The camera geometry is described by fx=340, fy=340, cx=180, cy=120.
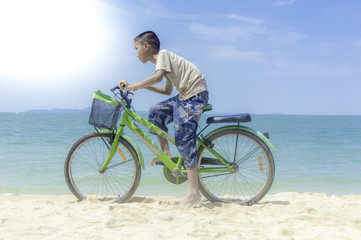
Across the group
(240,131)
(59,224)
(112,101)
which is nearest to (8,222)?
(59,224)

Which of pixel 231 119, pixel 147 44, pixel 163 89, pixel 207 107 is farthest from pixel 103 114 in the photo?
pixel 231 119

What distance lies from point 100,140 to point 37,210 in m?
1.09

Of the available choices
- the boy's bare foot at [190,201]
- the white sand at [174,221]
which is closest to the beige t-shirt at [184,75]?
the boy's bare foot at [190,201]

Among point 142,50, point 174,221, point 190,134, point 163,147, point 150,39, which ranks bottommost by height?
point 174,221

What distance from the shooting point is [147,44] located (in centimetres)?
385

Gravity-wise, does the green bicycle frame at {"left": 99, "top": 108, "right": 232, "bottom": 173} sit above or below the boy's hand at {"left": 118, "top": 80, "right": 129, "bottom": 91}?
below

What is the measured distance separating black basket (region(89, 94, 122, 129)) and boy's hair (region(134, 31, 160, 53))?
0.79 m

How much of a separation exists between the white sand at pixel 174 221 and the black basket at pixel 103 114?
3.09ft

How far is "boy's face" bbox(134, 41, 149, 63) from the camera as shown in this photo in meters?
3.86

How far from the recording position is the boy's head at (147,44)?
12.7 ft

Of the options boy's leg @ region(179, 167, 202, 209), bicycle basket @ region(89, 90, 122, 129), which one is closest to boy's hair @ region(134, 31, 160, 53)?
bicycle basket @ region(89, 90, 122, 129)

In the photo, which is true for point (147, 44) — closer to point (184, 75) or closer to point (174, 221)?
point (184, 75)

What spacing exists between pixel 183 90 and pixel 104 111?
950mm

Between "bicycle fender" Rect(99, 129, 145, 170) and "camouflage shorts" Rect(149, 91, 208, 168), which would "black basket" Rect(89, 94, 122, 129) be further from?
"camouflage shorts" Rect(149, 91, 208, 168)
